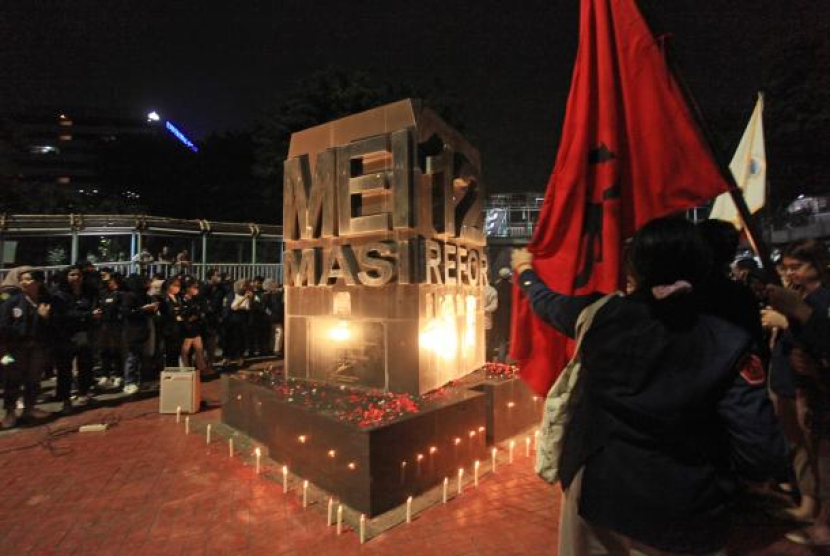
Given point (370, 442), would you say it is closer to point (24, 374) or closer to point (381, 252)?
point (381, 252)

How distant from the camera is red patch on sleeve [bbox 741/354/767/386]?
5.49ft

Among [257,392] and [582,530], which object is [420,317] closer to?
[257,392]

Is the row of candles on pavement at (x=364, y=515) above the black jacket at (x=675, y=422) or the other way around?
the other way around

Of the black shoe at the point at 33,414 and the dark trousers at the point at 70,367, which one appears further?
the dark trousers at the point at 70,367

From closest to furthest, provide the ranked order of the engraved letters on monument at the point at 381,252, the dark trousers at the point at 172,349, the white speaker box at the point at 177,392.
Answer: the engraved letters on monument at the point at 381,252 < the white speaker box at the point at 177,392 < the dark trousers at the point at 172,349

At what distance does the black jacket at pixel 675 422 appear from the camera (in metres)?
1.63

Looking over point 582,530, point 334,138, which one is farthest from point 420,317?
point 582,530

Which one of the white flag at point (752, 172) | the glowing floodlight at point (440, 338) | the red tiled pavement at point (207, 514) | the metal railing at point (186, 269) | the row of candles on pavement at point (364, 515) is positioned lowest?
the red tiled pavement at point (207, 514)

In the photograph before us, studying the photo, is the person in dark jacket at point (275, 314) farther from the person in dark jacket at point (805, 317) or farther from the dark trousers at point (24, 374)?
the person in dark jacket at point (805, 317)

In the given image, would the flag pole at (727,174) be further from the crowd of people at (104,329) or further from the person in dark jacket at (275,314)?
the person in dark jacket at (275,314)

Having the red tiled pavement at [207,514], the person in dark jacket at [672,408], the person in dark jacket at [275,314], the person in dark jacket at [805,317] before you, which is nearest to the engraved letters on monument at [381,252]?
the red tiled pavement at [207,514]

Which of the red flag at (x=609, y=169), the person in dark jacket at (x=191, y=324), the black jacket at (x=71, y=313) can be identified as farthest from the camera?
the person in dark jacket at (x=191, y=324)

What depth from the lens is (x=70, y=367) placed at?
7.94m

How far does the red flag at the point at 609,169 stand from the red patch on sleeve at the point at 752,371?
0.91 metres
